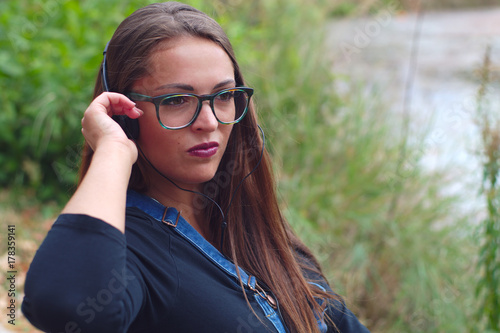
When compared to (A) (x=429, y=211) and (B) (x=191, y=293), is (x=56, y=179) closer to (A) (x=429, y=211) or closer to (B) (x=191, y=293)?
(A) (x=429, y=211)

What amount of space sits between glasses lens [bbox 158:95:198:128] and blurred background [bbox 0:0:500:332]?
6.28 ft

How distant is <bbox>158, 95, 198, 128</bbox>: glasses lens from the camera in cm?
134

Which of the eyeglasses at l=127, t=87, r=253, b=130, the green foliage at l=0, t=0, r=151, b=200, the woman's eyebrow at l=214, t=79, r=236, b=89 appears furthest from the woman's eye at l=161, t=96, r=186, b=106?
the green foliage at l=0, t=0, r=151, b=200

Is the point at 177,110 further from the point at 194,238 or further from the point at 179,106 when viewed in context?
the point at 194,238

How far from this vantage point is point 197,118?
1360mm

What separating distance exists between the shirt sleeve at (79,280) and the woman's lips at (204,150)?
374mm

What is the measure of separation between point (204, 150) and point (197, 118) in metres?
0.09

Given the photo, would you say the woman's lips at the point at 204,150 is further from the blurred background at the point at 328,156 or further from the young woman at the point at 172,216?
the blurred background at the point at 328,156

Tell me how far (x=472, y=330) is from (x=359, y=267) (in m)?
0.91

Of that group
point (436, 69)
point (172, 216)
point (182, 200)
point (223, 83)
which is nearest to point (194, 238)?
point (172, 216)

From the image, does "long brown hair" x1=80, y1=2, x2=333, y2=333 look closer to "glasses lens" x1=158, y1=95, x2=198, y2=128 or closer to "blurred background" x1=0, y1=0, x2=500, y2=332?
"glasses lens" x1=158, y1=95, x2=198, y2=128

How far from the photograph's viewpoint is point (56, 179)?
13.2 ft

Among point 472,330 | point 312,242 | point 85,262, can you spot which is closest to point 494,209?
point 472,330

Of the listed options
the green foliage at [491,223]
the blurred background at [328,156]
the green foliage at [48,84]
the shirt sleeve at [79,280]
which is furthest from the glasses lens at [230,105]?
the green foliage at [48,84]
